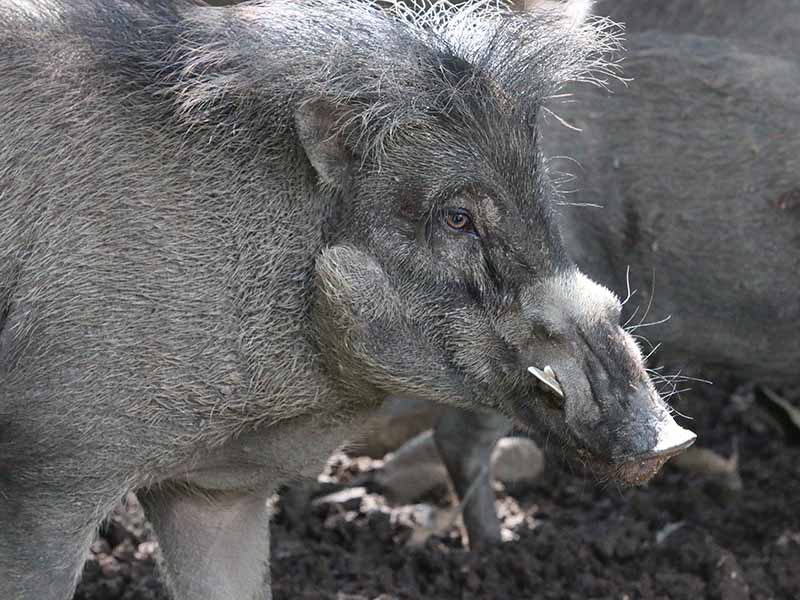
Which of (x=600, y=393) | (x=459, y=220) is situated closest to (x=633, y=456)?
(x=600, y=393)

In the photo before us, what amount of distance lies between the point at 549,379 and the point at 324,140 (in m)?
0.77

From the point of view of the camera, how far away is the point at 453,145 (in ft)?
11.3

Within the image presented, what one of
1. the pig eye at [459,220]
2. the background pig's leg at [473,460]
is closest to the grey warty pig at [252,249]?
the pig eye at [459,220]

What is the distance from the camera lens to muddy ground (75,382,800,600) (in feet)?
15.5

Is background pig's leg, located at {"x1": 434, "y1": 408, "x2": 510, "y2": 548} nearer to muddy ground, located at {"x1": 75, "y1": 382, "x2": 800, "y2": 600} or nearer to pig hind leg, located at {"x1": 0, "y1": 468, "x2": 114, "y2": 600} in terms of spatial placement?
muddy ground, located at {"x1": 75, "y1": 382, "x2": 800, "y2": 600}

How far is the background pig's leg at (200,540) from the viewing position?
3.90 metres

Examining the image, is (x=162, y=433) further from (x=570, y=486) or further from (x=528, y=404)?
(x=570, y=486)

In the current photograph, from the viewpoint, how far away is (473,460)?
5.28 m

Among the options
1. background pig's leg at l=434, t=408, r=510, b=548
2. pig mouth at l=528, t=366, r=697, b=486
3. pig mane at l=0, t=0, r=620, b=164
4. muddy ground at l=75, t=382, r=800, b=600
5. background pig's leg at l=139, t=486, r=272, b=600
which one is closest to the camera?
pig mouth at l=528, t=366, r=697, b=486

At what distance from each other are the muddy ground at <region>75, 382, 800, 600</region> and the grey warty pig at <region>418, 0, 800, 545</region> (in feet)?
1.10

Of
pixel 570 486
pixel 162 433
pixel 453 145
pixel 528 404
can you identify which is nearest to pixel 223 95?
pixel 453 145

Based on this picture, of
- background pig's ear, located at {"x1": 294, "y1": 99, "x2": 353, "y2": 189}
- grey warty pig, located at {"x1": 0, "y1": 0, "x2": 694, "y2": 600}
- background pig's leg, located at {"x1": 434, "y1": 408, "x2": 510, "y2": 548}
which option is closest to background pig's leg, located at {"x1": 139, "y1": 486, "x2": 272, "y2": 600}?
grey warty pig, located at {"x1": 0, "y1": 0, "x2": 694, "y2": 600}

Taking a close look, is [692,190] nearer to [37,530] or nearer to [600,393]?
[600,393]

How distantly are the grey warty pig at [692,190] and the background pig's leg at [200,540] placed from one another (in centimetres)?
146
